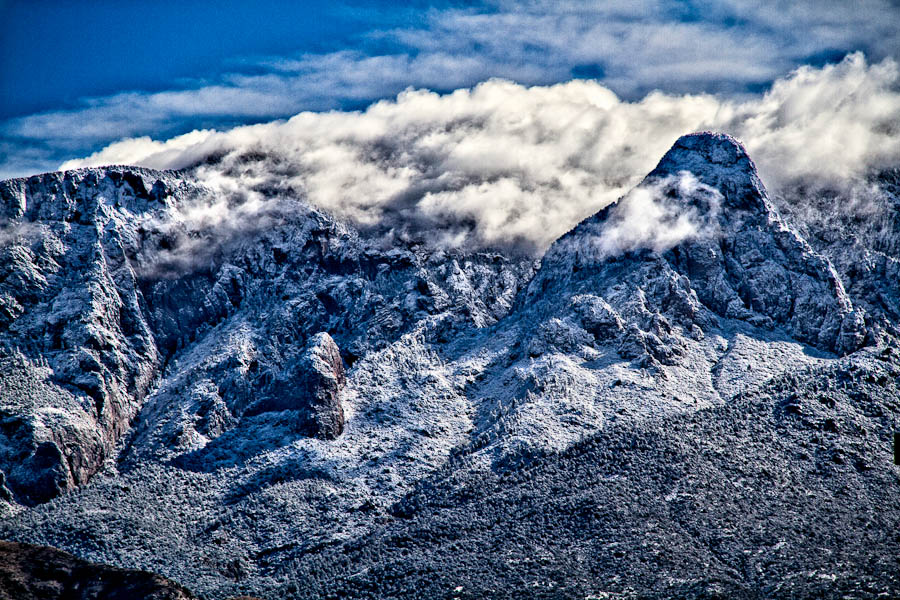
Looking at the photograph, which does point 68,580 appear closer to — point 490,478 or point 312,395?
point 312,395

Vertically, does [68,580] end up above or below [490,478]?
above

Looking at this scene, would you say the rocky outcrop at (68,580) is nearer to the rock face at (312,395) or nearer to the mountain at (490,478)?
the mountain at (490,478)

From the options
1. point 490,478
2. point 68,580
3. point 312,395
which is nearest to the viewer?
point 68,580

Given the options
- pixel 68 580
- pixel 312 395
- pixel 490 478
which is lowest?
pixel 490 478

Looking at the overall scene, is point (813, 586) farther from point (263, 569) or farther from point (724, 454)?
point (263, 569)

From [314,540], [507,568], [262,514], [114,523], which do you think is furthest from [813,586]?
[114,523]

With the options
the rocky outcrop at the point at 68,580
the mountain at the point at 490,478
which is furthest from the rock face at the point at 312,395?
the rocky outcrop at the point at 68,580

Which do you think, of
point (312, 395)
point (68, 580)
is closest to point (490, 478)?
point (312, 395)
